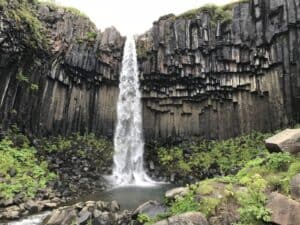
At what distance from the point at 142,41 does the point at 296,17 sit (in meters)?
12.8

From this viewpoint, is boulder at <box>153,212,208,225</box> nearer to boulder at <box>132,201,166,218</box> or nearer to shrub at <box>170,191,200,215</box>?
shrub at <box>170,191,200,215</box>

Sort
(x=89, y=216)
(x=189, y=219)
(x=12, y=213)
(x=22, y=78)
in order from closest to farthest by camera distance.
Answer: (x=189, y=219) < (x=89, y=216) < (x=12, y=213) < (x=22, y=78)

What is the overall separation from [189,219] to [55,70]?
20576mm

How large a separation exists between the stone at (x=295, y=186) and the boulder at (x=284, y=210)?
477 mm

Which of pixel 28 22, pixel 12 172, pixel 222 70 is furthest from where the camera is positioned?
pixel 222 70

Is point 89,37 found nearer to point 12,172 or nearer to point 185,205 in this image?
point 12,172

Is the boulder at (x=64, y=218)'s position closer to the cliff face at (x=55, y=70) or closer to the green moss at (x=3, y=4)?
the cliff face at (x=55, y=70)

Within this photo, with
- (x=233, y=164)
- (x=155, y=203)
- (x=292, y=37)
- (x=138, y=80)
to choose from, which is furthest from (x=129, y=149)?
(x=155, y=203)

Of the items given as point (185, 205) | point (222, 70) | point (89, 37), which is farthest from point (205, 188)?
point (89, 37)

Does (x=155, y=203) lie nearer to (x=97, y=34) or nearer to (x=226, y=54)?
(x=226, y=54)

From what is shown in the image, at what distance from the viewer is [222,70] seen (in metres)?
27.5

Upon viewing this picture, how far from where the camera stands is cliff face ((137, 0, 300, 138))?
2477 cm

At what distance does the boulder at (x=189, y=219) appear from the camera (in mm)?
9148

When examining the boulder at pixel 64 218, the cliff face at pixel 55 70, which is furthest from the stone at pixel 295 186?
the cliff face at pixel 55 70
